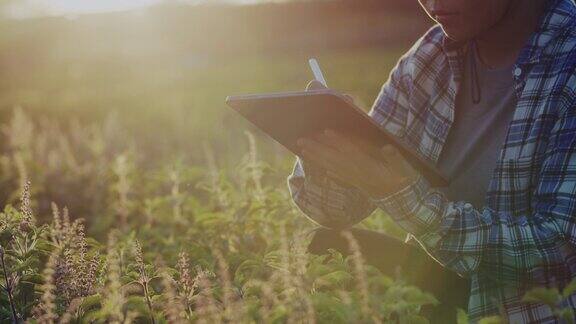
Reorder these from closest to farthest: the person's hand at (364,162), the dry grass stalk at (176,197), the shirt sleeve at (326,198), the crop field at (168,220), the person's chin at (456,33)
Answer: the crop field at (168,220) → the person's hand at (364,162) → the person's chin at (456,33) → the shirt sleeve at (326,198) → the dry grass stalk at (176,197)

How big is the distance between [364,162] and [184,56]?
2259cm

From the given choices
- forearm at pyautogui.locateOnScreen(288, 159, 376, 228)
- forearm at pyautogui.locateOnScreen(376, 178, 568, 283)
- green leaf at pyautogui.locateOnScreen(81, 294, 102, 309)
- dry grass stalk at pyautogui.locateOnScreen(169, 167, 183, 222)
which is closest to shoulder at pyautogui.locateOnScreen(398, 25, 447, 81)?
forearm at pyautogui.locateOnScreen(288, 159, 376, 228)

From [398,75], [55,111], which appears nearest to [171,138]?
[55,111]

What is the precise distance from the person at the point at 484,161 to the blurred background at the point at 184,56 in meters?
7.28

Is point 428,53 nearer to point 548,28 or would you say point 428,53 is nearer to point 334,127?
point 548,28

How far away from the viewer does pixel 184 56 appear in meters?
25.3

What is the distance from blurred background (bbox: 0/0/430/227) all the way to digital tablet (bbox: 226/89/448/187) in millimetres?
7953

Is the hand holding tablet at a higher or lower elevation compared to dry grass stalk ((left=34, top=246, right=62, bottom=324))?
higher

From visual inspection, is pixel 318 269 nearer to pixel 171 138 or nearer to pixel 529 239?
pixel 529 239

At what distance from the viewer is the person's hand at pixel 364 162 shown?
310cm

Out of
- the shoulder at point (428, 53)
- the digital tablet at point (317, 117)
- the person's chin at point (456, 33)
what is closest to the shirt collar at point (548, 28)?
the person's chin at point (456, 33)

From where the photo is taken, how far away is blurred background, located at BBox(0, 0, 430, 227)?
48.9 feet

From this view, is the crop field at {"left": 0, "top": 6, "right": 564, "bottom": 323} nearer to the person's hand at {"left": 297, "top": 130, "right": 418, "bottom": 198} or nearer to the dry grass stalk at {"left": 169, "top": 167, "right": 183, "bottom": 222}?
the dry grass stalk at {"left": 169, "top": 167, "right": 183, "bottom": 222}

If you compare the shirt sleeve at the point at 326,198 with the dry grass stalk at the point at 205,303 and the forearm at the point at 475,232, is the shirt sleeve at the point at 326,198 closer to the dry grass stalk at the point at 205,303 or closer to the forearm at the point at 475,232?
the forearm at the point at 475,232
